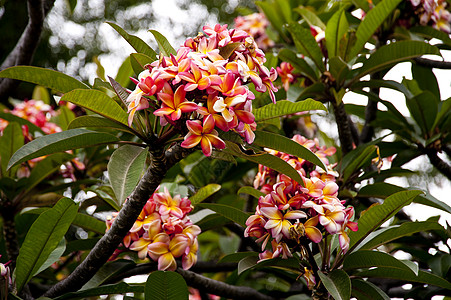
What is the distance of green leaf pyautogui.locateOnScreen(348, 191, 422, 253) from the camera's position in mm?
1100

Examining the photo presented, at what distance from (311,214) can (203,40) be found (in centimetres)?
45

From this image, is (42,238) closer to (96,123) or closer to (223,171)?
(96,123)

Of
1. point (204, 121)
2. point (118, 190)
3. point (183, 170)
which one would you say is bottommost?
point (183, 170)

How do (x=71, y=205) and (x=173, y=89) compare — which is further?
(x=71, y=205)

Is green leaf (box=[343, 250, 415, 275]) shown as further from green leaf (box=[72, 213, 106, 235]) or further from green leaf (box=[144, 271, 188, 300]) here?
green leaf (box=[72, 213, 106, 235])

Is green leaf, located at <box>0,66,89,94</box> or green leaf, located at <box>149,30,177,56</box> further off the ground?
green leaf, located at <box>149,30,177,56</box>

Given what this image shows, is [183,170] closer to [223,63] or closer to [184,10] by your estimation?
[223,63]

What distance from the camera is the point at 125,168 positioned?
1.07 meters

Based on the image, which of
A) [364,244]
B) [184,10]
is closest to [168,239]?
[364,244]

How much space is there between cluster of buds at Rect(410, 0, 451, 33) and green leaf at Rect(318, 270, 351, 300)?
4.15 feet

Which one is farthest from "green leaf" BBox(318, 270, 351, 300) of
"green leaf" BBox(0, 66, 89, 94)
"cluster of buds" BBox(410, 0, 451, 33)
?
"cluster of buds" BBox(410, 0, 451, 33)

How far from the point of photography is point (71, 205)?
114cm

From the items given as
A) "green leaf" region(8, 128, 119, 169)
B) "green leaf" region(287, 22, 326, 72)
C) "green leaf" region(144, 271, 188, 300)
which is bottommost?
"green leaf" region(144, 271, 188, 300)

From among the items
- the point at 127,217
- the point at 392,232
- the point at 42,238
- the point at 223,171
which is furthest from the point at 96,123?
the point at 223,171
